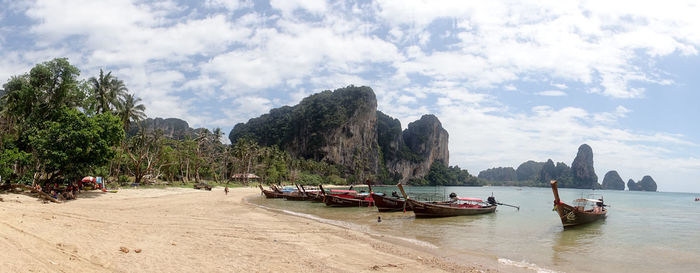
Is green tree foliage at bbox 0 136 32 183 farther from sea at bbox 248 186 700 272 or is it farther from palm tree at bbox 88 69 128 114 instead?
sea at bbox 248 186 700 272

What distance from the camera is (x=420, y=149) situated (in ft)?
593

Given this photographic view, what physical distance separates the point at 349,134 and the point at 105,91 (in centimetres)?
11109

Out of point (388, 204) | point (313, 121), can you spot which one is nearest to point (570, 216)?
point (388, 204)

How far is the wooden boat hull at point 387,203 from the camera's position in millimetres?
24906

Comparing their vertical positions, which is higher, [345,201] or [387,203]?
[387,203]

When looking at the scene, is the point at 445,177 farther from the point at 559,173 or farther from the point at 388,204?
the point at 388,204

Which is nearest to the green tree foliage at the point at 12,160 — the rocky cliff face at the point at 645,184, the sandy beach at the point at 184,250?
the sandy beach at the point at 184,250

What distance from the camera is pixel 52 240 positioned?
22.9 feet

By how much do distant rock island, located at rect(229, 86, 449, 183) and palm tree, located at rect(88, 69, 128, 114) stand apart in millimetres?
101518

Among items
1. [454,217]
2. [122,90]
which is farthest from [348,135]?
[454,217]

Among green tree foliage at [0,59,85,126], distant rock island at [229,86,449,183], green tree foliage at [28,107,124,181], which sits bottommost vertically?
green tree foliage at [28,107,124,181]

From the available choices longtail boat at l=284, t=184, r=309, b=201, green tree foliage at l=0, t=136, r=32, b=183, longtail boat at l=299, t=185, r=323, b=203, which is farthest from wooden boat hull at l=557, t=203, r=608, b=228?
green tree foliage at l=0, t=136, r=32, b=183

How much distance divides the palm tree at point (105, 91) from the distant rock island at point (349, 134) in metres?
102

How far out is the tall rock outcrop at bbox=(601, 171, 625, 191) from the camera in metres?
183
